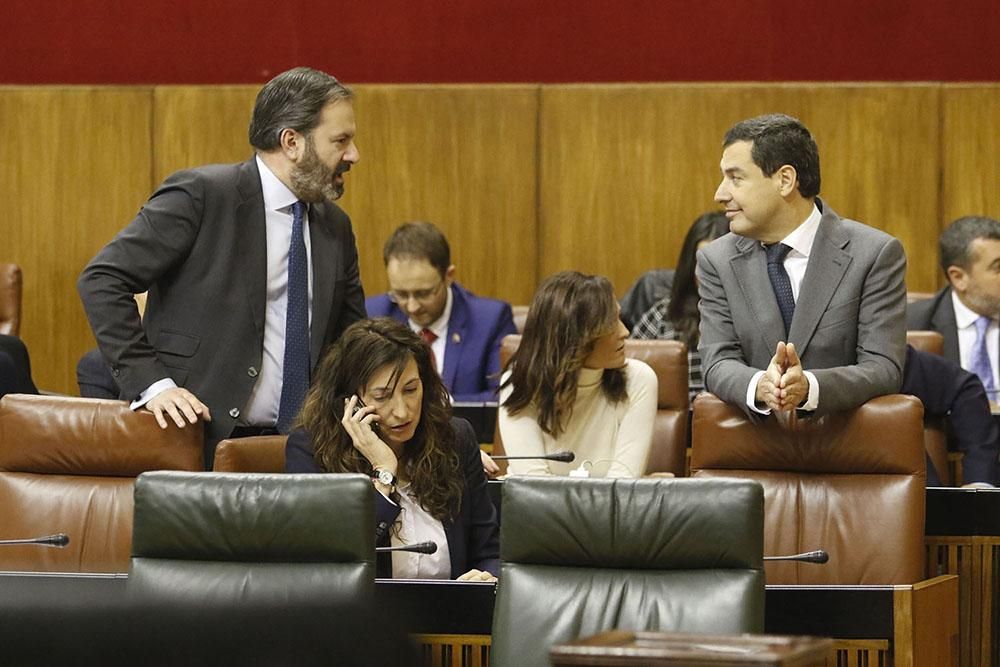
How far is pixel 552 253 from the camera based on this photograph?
21.0 feet

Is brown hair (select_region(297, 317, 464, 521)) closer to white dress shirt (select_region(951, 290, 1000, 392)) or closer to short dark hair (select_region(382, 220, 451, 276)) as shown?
short dark hair (select_region(382, 220, 451, 276))

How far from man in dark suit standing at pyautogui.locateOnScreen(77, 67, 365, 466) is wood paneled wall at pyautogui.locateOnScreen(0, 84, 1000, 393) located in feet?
9.18

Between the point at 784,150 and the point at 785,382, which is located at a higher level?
the point at 784,150

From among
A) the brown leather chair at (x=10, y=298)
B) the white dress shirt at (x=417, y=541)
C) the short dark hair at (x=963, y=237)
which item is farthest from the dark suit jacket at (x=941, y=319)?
the brown leather chair at (x=10, y=298)

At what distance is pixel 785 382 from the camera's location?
3047mm

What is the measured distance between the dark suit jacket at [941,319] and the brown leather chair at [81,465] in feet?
9.30

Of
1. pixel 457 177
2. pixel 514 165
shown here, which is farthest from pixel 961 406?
pixel 457 177

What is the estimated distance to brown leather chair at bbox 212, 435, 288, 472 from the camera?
309cm

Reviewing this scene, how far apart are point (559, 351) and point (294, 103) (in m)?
0.85

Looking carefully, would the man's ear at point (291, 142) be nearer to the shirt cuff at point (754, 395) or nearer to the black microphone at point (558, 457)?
the black microphone at point (558, 457)

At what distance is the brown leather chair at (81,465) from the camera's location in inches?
125

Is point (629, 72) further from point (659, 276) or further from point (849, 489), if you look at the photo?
point (849, 489)

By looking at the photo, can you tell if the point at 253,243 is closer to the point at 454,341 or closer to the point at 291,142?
the point at 291,142

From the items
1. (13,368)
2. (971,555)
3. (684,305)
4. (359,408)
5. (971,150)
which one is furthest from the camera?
(971,150)
